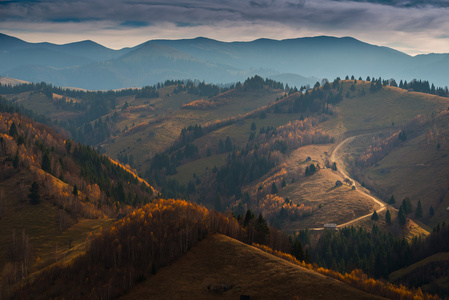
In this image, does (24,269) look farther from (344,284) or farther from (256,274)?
(344,284)

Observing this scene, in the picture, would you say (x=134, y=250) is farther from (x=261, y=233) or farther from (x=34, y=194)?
(x=34, y=194)

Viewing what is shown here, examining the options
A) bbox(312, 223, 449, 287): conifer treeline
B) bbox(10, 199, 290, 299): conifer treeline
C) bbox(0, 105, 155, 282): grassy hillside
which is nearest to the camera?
bbox(10, 199, 290, 299): conifer treeline

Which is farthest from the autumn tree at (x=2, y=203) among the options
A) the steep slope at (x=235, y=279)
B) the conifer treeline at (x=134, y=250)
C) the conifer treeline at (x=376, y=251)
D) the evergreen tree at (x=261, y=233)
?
the conifer treeline at (x=376, y=251)

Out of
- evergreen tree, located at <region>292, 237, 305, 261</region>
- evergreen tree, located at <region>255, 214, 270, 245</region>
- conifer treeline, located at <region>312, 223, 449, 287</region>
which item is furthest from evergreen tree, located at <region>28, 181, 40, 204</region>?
conifer treeline, located at <region>312, 223, 449, 287</region>

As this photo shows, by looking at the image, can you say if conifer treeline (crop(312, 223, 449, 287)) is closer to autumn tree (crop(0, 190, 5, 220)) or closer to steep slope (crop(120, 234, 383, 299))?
steep slope (crop(120, 234, 383, 299))

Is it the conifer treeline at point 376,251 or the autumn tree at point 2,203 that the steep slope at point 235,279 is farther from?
the autumn tree at point 2,203
